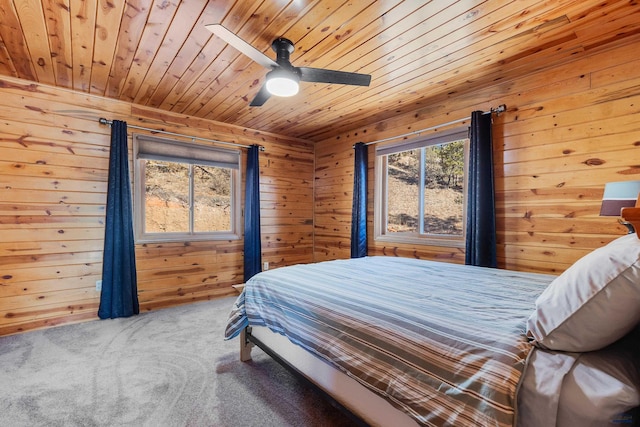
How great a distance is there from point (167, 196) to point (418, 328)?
3.72 metres

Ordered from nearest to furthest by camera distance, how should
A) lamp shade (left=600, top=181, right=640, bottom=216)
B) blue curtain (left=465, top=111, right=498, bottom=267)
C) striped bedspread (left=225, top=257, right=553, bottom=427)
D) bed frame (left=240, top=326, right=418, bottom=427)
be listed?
striped bedspread (left=225, top=257, right=553, bottom=427), bed frame (left=240, top=326, right=418, bottom=427), lamp shade (left=600, top=181, right=640, bottom=216), blue curtain (left=465, top=111, right=498, bottom=267)

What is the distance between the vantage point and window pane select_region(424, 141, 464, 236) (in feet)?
13.1

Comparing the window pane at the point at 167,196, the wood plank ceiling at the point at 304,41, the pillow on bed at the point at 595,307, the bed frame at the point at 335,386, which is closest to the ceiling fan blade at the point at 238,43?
the wood plank ceiling at the point at 304,41

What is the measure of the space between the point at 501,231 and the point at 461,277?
111 centimetres

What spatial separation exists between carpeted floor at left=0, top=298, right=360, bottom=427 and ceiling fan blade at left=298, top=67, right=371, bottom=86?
2.08m

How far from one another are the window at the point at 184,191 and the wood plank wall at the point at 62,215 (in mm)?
201

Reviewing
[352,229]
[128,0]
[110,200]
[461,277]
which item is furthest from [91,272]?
[461,277]

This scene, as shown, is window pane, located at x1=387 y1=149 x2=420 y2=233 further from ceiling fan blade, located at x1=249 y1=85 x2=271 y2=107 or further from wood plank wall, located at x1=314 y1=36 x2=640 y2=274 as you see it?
ceiling fan blade, located at x1=249 y1=85 x2=271 y2=107

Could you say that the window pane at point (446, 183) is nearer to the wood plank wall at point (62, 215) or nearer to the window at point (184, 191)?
the window at point (184, 191)

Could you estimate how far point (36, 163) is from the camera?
2922mm

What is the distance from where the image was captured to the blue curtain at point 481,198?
2742 mm

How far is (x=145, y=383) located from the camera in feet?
6.48

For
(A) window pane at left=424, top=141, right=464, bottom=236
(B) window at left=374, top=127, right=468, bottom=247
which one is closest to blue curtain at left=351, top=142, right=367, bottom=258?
(B) window at left=374, top=127, right=468, bottom=247

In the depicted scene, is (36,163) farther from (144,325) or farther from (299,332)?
(299,332)
